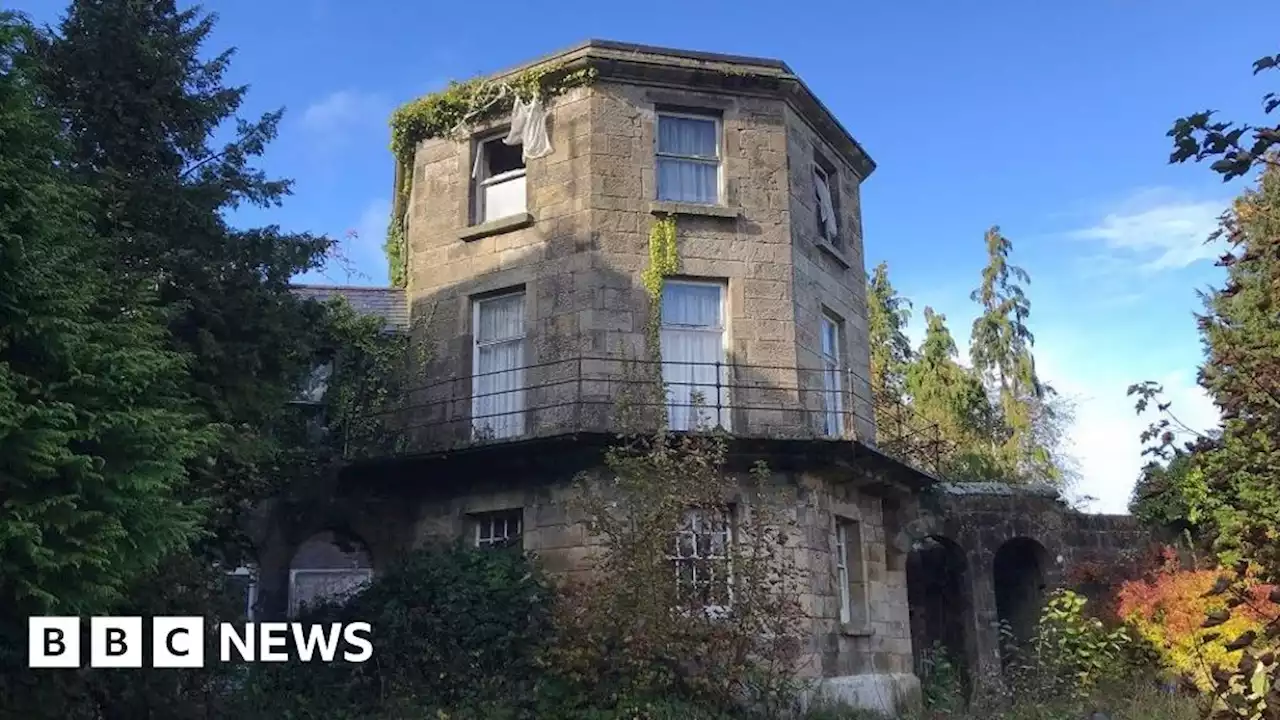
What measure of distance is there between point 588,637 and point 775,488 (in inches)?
156

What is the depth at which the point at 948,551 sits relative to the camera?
790 inches

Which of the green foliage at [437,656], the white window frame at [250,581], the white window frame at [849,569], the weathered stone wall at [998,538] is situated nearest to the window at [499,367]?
the green foliage at [437,656]

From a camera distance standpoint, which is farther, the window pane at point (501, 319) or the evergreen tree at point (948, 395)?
the evergreen tree at point (948, 395)

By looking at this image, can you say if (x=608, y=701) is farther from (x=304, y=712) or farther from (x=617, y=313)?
(x=617, y=313)

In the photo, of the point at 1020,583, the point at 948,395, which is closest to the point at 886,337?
the point at 948,395

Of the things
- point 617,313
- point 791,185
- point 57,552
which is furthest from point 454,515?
point 57,552

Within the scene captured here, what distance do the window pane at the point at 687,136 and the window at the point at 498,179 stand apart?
82.8 inches

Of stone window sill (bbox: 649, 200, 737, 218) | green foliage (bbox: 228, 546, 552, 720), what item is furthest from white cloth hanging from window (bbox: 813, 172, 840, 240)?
green foliage (bbox: 228, 546, 552, 720)

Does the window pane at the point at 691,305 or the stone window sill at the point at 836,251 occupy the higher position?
the stone window sill at the point at 836,251

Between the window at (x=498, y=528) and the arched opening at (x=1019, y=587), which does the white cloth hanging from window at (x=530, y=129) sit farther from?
the arched opening at (x=1019, y=587)

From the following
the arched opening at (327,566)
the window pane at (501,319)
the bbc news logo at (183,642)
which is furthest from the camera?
the arched opening at (327,566)

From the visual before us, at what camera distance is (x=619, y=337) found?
50.0ft

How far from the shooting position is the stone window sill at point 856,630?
50.9 feet

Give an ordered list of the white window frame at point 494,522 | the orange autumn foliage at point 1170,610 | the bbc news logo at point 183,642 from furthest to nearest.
→ the orange autumn foliage at point 1170,610 < the white window frame at point 494,522 < the bbc news logo at point 183,642
